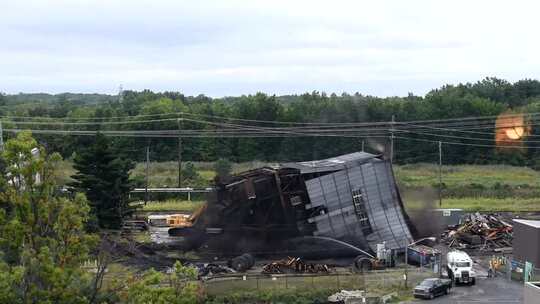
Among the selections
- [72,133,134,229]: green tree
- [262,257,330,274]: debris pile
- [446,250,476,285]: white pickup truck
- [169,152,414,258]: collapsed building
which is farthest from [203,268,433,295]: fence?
[72,133,134,229]: green tree

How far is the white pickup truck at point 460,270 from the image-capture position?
25516mm

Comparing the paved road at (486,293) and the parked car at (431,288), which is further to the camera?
the parked car at (431,288)

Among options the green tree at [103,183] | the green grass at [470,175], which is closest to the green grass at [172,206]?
the green tree at [103,183]

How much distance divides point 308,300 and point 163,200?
2236 centimetres

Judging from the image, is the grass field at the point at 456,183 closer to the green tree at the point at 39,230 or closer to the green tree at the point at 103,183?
the green tree at the point at 103,183

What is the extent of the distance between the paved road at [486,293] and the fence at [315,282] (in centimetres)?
170

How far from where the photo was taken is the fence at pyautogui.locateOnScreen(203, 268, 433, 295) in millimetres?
24734

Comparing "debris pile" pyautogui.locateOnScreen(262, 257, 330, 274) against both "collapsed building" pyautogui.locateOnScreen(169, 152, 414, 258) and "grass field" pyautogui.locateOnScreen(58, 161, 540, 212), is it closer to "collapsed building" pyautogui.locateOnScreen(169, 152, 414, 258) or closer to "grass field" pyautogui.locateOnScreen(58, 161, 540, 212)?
"collapsed building" pyautogui.locateOnScreen(169, 152, 414, 258)

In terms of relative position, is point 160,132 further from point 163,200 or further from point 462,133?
point 462,133

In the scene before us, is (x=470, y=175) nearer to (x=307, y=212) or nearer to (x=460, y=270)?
(x=307, y=212)

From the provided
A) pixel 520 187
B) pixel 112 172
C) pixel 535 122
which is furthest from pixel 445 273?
pixel 535 122

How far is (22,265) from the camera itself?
1002 centimetres

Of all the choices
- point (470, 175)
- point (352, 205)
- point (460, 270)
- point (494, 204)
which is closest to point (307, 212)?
point (352, 205)

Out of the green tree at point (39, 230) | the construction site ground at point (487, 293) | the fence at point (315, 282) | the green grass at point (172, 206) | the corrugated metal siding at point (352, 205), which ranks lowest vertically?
the construction site ground at point (487, 293)
